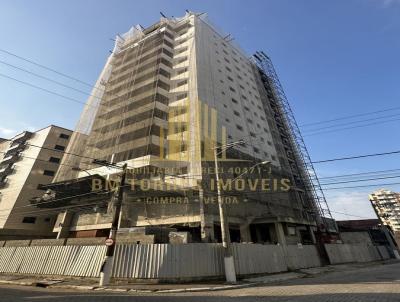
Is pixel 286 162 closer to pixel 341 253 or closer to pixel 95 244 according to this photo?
pixel 341 253

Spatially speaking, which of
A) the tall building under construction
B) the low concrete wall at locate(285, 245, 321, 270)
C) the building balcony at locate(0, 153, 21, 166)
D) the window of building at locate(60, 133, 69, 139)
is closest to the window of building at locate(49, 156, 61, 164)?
the window of building at locate(60, 133, 69, 139)

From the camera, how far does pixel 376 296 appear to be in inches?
323

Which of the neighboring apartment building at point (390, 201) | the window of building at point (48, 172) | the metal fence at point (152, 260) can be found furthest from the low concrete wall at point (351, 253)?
the neighboring apartment building at point (390, 201)

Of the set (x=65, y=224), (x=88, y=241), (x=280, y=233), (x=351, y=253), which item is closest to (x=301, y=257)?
(x=280, y=233)

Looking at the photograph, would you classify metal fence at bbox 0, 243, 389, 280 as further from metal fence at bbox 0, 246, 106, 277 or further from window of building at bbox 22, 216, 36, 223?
window of building at bbox 22, 216, 36, 223

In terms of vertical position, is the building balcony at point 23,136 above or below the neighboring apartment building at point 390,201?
below

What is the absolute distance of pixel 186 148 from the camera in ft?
95.0

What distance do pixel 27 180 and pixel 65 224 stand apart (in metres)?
16.1

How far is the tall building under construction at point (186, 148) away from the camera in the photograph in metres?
26.0

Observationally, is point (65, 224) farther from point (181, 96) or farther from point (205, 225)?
point (181, 96)

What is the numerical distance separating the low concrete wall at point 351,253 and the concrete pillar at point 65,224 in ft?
101

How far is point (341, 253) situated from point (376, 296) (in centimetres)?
2325

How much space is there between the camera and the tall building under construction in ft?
85.1

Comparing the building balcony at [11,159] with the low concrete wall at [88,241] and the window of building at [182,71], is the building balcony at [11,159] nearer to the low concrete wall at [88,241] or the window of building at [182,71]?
the window of building at [182,71]
